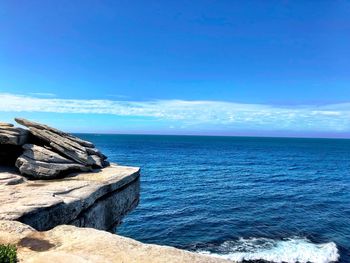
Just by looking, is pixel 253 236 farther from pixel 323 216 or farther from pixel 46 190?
pixel 46 190

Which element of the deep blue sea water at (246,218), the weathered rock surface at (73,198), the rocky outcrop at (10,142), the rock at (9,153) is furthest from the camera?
the deep blue sea water at (246,218)

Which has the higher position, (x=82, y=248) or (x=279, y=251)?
(x=82, y=248)

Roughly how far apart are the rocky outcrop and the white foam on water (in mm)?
18210

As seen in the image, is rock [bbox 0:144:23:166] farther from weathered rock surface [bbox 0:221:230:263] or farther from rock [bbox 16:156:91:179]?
weathered rock surface [bbox 0:221:230:263]

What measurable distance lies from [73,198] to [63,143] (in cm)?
573

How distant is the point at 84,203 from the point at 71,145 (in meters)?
6.06

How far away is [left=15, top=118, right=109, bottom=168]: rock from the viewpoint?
16.9m

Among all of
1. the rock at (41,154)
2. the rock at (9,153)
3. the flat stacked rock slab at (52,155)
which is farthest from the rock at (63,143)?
the rock at (9,153)

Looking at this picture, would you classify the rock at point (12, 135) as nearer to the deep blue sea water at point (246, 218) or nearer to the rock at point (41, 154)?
the rock at point (41, 154)

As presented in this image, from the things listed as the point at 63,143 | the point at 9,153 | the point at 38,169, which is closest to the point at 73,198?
the point at 38,169

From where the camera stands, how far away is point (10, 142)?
1577 centimetres

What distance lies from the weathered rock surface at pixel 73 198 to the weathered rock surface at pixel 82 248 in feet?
3.94

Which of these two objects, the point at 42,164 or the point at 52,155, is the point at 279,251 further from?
the point at 42,164

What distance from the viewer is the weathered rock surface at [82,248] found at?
758cm
